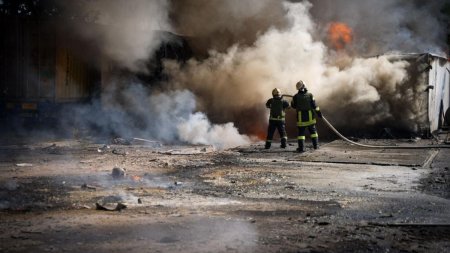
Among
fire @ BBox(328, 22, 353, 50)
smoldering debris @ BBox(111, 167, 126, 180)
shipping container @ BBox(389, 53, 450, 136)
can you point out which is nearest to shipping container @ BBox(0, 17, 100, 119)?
smoldering debris @ BBox(111, 167, 126, 180)

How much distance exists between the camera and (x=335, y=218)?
4.93 metres

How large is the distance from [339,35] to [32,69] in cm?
1084

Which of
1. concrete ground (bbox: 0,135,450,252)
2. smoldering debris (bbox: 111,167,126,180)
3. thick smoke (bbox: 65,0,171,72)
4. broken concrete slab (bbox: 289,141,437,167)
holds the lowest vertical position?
concrete ground (bbox: 0,135,450,252)

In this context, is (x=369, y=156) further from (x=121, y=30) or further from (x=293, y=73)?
(x=121, y=30)

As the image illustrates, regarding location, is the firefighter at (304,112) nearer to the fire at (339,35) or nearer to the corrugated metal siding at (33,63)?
the fire at (339,35)

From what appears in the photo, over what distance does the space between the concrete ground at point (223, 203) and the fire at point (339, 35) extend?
8.13 m

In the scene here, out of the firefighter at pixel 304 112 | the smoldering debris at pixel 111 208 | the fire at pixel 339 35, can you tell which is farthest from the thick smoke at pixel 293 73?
the smoldering debris at pixel 111 208

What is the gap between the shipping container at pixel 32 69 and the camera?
46.7 ft

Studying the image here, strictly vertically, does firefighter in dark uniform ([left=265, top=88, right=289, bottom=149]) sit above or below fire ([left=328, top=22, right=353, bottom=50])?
below

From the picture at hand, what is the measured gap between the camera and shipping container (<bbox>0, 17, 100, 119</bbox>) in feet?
46.7

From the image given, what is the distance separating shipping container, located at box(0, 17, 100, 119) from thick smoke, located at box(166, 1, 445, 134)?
11.6 ft

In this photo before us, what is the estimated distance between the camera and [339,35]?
17562mm

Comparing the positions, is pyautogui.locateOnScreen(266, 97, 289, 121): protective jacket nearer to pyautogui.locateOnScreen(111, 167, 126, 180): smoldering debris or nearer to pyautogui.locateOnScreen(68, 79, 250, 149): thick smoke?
pyautogui.locateOnScreen(68, 79, 250, 149): thick smoke

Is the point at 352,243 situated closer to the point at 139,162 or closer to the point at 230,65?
the point at 139,162
